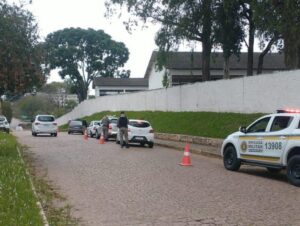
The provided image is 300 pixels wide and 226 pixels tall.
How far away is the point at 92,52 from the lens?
85000 mm

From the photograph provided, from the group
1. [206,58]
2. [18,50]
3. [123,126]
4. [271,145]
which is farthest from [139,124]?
[271,145]

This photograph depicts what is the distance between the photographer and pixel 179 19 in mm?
30828

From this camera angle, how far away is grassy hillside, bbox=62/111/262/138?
82.8 ft

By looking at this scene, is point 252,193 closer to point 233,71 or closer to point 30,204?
point 30,204

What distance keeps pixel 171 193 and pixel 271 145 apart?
4050mm

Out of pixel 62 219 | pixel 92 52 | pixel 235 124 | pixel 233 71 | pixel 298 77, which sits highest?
pixel 92 52

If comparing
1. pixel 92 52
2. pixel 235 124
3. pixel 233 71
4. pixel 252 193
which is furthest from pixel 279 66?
pixel 252 193

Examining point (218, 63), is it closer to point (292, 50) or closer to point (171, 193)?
point (292, 50)

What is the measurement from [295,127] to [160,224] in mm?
6386

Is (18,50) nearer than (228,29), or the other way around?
(18,50)

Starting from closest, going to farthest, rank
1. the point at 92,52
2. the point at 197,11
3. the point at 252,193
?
the point at 252,193, the point at 197,11, the point at 92,52

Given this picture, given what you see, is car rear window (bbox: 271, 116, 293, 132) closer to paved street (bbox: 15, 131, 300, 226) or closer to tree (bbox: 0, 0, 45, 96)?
paved street (bbox: 15, 131, 300, 226)

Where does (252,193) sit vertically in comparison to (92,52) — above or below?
below

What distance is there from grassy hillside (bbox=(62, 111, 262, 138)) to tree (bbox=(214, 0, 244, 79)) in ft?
14.5
